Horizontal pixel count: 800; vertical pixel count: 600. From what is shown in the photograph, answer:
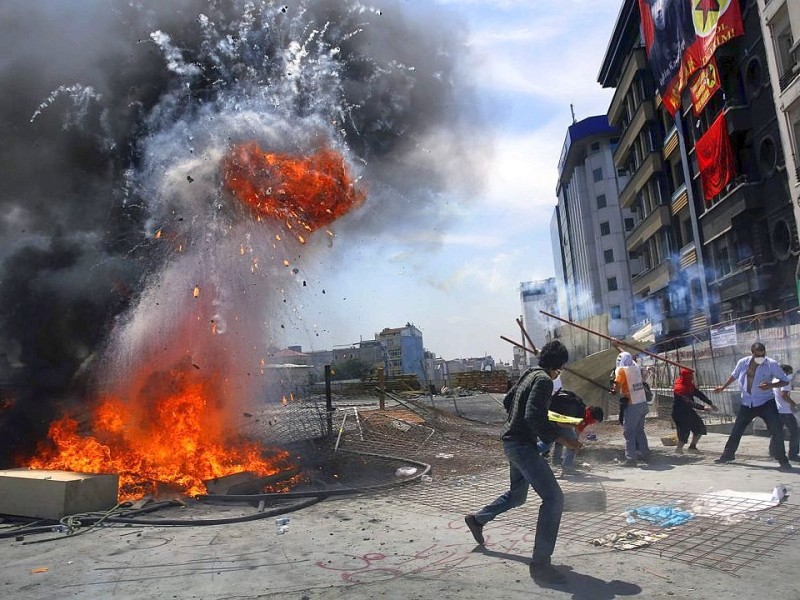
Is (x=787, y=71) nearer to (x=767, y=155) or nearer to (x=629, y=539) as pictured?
(x=767, y=155)

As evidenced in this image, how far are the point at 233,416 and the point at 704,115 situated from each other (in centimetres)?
2512

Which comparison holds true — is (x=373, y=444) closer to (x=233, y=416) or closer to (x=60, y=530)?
(x=233, y=416)

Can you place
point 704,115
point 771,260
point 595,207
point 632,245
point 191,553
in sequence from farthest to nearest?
point 595,207
point 632,245
point 704,115
point 771,260
point 191,553

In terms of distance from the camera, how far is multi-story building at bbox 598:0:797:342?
21669 millimetres

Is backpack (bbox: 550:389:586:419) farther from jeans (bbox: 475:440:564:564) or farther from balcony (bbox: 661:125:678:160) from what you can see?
balcony (bbox: 661:125:678:160)

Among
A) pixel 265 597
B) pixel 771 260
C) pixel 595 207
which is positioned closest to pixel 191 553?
pixel 265 597

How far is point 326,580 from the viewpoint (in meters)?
4.43

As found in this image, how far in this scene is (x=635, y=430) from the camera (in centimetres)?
919

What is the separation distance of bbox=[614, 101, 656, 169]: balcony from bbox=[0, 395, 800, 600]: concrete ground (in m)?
31.0

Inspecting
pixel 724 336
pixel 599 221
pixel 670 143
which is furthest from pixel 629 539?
pixel 599 221

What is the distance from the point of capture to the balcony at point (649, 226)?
33.0 metres

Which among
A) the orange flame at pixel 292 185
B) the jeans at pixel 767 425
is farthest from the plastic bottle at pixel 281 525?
the orange flame at pixel 292 185

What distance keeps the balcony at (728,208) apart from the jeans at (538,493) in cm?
2183

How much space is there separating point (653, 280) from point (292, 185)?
30024mm
